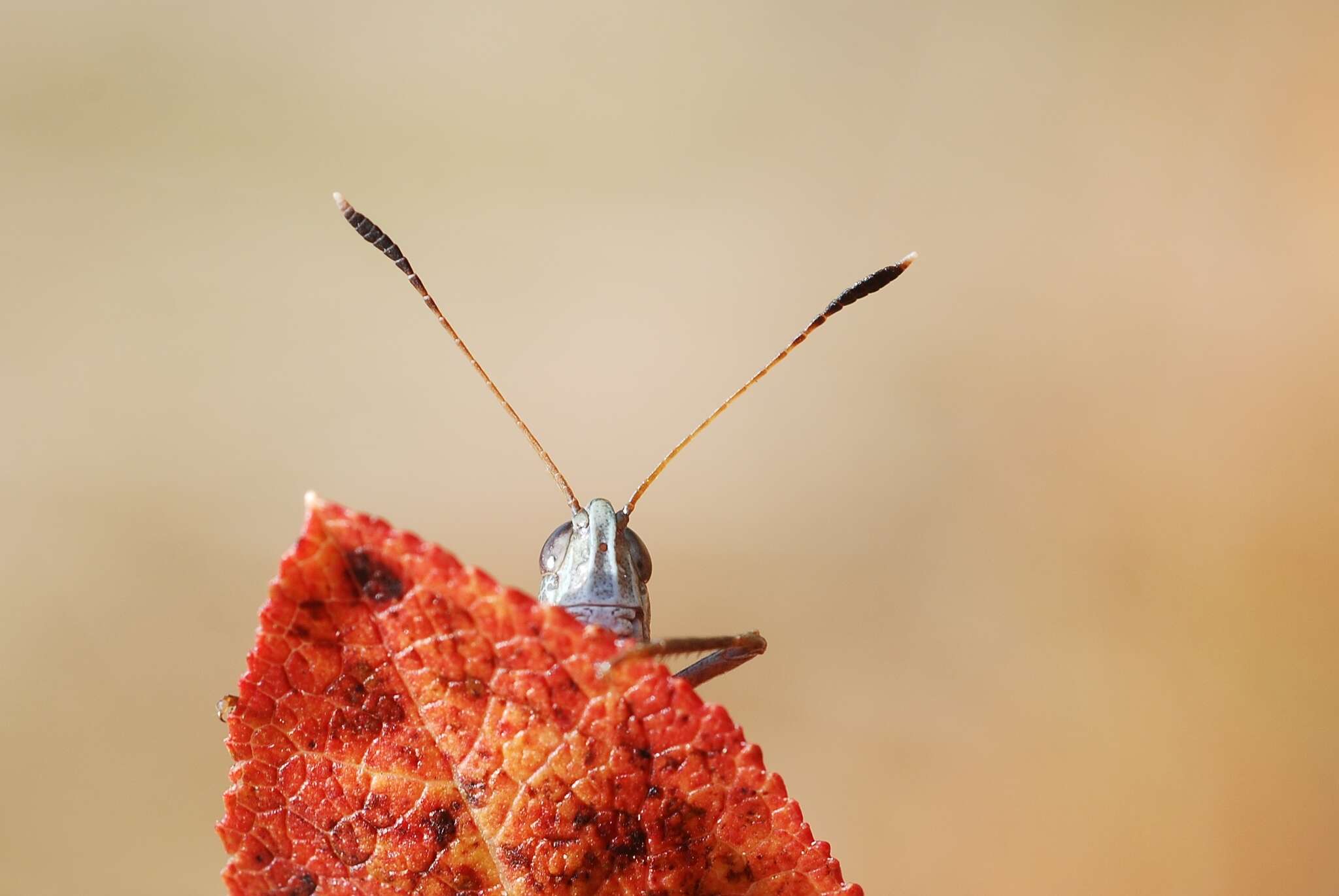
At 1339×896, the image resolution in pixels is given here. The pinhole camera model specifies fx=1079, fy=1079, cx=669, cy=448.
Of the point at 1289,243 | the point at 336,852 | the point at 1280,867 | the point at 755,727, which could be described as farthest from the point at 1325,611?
the point at 336,852

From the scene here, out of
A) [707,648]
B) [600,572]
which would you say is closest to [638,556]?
[600,572]

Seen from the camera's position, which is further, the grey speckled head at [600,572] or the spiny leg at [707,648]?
the grey speckled head at [600,572]

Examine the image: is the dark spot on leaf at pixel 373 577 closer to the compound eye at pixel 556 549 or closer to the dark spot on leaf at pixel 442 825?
the dark spot on leaf at pixel 442 825

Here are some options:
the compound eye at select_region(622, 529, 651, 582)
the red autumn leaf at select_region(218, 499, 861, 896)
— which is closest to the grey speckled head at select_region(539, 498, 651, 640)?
the compound eye at select_region(622, 529, 651, 582)

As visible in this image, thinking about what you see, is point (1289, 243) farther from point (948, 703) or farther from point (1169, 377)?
point (948, 703)

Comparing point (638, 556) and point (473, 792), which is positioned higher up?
point (638, 556)

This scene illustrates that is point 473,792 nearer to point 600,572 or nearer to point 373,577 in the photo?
point 373,577

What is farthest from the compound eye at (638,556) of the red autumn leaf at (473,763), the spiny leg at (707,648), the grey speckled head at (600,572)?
the red autumn leaf at (473,763)

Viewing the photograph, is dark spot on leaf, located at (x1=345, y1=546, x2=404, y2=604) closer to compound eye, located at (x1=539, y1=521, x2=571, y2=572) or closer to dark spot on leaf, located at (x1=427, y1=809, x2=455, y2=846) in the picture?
dark spot on leaf, located at (x1=427, y1=809, x2=455, y2=846)
